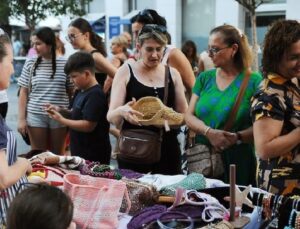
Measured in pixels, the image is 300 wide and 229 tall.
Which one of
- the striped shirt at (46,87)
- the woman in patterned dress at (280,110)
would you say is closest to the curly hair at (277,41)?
the woman in patterned dress at (280,110)

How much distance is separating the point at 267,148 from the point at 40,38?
2.87 m

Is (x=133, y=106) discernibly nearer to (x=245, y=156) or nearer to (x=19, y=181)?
(x=245, y=156)

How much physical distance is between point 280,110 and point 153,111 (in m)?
1.01

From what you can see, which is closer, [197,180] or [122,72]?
[197,180]

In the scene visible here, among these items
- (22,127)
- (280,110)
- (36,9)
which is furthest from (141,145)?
(36,9)

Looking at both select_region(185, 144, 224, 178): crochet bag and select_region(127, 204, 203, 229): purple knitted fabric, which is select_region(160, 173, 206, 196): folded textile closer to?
select_region(127, 204, 203, 229): purple knitted fabric

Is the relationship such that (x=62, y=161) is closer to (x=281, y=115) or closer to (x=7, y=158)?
(x=7, y=158)

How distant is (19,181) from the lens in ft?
6.79

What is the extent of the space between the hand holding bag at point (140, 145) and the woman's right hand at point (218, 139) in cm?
35

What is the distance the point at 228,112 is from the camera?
2.97 meters

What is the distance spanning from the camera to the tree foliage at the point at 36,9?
1291cm

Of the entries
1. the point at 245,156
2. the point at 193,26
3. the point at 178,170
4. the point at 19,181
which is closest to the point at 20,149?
the point at 178,170

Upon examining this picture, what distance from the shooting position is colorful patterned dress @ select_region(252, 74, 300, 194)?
2176 mm

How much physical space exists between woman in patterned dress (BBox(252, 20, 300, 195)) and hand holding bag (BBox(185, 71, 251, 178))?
691 millimetres
